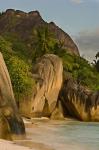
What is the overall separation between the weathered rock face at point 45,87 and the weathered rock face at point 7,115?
1913 cm

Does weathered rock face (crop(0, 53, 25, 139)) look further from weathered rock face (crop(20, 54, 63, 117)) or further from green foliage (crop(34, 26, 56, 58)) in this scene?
green foliage (crop(34, 26, 56, 58))

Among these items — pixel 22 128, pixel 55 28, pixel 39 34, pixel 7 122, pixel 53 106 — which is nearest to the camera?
pixel 7 122

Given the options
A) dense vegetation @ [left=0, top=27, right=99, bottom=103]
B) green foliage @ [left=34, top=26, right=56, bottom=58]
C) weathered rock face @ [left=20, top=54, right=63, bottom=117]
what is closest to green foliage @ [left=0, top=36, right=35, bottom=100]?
dense vegetation @ [left=0, top=27, right=99, bottom=103]

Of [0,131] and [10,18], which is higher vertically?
[10,18]

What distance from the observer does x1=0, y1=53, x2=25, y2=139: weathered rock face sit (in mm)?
17938

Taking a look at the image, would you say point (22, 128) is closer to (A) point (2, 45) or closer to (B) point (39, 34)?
(A) point (2, 45)

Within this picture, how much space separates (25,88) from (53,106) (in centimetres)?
783

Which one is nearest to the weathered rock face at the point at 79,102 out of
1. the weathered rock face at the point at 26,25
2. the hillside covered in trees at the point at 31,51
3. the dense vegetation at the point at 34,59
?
the hillside covered in trees at the point at 31,51

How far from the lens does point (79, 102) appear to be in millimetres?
41938

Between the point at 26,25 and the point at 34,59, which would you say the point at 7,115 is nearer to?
the point at 34,59

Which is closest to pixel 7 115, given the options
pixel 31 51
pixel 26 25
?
pixel 31 51

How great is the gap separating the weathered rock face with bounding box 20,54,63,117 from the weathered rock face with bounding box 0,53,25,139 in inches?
753

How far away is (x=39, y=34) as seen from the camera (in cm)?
5328

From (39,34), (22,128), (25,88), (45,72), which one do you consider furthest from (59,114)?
(22,128)
